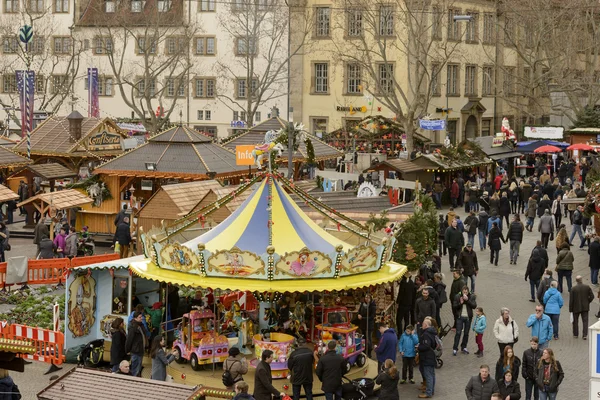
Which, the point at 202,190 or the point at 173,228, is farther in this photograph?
the point at 202,190

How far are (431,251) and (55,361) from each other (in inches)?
320

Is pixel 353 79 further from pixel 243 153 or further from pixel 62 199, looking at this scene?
pixel 62 199

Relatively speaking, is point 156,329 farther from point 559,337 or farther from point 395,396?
point 559,337

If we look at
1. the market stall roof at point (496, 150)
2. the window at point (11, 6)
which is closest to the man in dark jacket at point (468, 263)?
the market stall roof at point (496, 150)

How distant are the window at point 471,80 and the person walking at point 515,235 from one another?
38100 millimetres

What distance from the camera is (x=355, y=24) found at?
210ft

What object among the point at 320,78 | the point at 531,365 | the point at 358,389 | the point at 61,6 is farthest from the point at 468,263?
the point at 61,6

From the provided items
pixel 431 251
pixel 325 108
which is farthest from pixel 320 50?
pixel 431 251

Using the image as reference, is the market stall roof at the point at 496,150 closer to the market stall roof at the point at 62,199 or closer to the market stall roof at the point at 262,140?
the market stall roof at the point at 262,140

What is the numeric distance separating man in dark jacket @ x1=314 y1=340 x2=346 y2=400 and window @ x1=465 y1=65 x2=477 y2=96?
169 ft

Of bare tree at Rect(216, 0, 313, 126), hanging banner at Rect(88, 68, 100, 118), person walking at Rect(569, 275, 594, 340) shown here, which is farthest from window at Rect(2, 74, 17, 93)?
person walking at Rect(569, 275, 594, 340)

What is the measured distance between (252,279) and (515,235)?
13.1 m

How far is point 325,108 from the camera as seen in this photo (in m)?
66.6

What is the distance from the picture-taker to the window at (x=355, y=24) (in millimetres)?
62906
